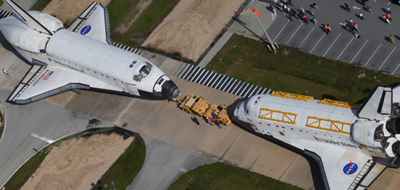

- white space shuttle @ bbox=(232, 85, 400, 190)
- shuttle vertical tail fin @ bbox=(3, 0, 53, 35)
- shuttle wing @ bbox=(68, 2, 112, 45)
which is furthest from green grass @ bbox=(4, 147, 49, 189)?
white space shuttle @ bbox=(232, 85, 400, 190)

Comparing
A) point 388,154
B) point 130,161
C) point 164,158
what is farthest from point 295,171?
point 130,161

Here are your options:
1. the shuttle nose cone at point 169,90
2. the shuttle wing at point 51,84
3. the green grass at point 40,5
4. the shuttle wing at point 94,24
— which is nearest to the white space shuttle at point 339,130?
the shuttle nose cone at point 169,90

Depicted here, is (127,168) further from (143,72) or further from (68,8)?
(68,8)

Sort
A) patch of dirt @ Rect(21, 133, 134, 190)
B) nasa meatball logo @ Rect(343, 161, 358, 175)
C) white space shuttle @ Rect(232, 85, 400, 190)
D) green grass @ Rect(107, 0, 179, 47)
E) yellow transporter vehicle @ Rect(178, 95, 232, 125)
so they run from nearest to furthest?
1. white space shuttle @ Rect(232, 85, 400, 190)
2. nasa meatball logo @ Rect(343, 161, 358, 175)
3. yellow transporter vehicle @ Rect(178, 95, 232, 125)
4. patch of dirt @ Rect(21, 133, 134, 190)
5. green grass @ Rect(107, 0, 179, 47)

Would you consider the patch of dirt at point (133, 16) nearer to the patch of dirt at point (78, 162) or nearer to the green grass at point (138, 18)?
the green grass at point (138, 18)

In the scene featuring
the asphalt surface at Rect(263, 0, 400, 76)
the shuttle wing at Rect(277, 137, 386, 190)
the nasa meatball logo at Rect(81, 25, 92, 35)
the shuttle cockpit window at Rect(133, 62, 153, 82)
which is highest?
the asphalt surface at Rect(263, 0, 400, 76)

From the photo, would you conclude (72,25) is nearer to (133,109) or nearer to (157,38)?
(157,38)

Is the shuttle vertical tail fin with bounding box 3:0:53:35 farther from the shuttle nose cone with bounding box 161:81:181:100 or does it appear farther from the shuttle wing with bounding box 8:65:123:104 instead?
the shuttle nose cone with bounding box 161:81:181:100
